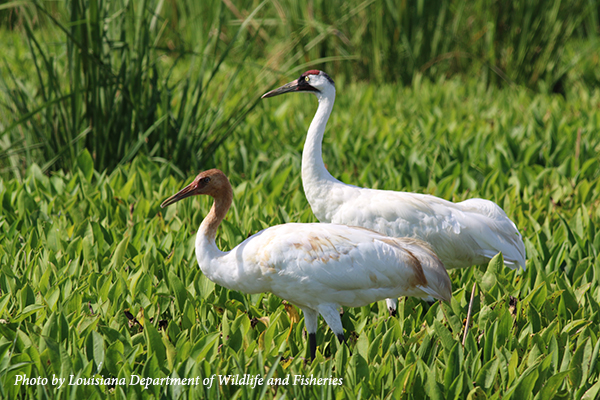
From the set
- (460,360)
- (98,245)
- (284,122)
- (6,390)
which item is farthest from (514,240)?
(284,122)

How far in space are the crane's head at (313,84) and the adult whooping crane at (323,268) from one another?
4.21 feet

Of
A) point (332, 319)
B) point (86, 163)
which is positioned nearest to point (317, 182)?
point (332, 319)

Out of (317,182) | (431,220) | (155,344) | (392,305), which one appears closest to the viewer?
(155,344)

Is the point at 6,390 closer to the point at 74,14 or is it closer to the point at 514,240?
the point at 514,240

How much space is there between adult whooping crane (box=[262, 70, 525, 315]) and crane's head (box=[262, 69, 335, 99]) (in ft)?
1.92

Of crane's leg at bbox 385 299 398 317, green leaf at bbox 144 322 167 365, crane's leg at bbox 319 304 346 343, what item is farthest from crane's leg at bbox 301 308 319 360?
green leaf at bbox 144 322 167 365

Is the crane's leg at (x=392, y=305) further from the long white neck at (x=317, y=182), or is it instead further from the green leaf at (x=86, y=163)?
the green leaf at (x=86, y=163)

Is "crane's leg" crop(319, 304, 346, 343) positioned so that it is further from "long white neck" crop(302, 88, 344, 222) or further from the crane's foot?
"long white neck" crop(302, 88, 344, 222)

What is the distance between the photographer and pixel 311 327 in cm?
315

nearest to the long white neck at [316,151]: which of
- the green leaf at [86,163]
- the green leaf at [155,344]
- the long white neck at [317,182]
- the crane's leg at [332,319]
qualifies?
the long white neck at [317,182]

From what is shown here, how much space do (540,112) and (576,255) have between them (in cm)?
441

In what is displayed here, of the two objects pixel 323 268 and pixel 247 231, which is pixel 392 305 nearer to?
pixel 323 268

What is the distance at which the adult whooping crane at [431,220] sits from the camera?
3723 mm

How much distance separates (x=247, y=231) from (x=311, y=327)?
1.18 m
